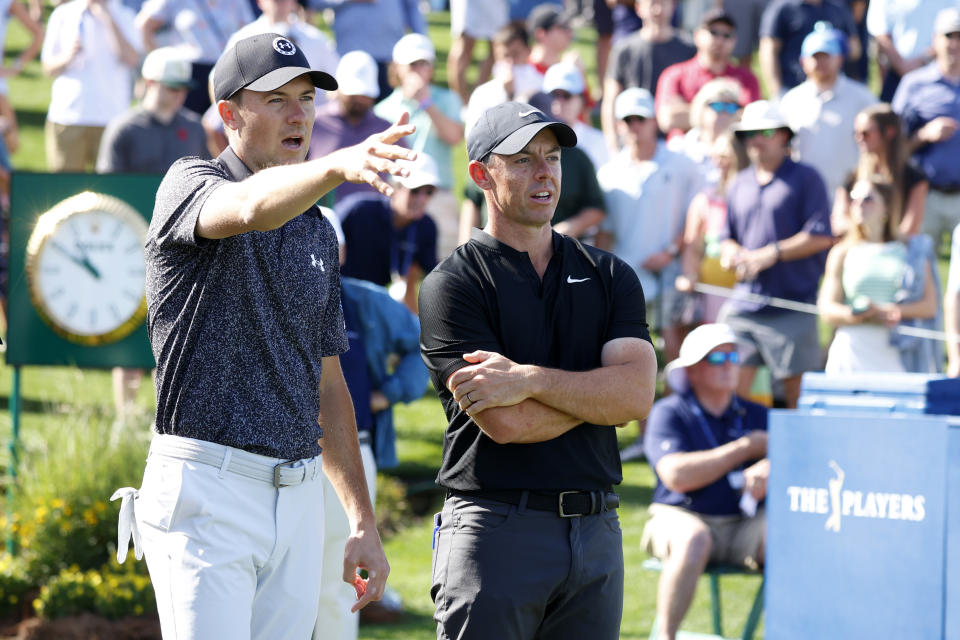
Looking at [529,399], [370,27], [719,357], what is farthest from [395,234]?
[529,399]

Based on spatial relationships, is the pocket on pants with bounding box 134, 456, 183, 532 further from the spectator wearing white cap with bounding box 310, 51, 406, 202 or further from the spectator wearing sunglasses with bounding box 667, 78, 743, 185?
the spectator wearing sunglasses with bounding box 667, 78, 743, 185

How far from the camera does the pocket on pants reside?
3570 millimetres

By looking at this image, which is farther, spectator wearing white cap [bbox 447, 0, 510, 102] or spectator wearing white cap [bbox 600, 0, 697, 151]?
spectator wearing white cap [bbox 447, 0, 510, 102]

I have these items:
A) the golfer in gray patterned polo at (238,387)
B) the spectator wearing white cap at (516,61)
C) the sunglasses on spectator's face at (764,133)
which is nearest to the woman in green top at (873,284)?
the sunglasses on spectator's face at (764,133)

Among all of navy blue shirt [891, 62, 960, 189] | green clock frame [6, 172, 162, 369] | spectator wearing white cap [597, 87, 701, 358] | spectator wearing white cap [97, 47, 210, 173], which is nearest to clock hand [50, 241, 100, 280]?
green clock frame [6, 172, 162, 369]

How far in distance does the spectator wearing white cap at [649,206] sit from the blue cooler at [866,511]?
11.5 feet

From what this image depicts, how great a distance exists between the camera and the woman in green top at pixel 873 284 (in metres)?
8.39

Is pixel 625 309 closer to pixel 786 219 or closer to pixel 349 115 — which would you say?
pixel 786 219

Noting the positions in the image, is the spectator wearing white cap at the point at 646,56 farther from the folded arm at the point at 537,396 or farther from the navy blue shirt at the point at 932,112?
the folded arm at the point at 537,396

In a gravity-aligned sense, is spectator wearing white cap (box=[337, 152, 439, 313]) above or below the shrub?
above

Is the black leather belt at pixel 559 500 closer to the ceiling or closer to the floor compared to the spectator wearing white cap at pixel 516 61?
closer to the floor

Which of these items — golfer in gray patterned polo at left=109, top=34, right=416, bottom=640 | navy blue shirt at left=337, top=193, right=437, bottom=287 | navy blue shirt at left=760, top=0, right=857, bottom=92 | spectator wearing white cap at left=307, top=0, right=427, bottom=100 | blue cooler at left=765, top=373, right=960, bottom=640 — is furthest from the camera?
spectator wearing white cap at left=307, top=0, right=427, bottom=100

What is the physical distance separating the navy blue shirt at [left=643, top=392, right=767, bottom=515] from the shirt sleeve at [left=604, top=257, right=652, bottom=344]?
2837 millimetres

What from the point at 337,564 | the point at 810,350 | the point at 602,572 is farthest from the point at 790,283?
the point at 602,572
